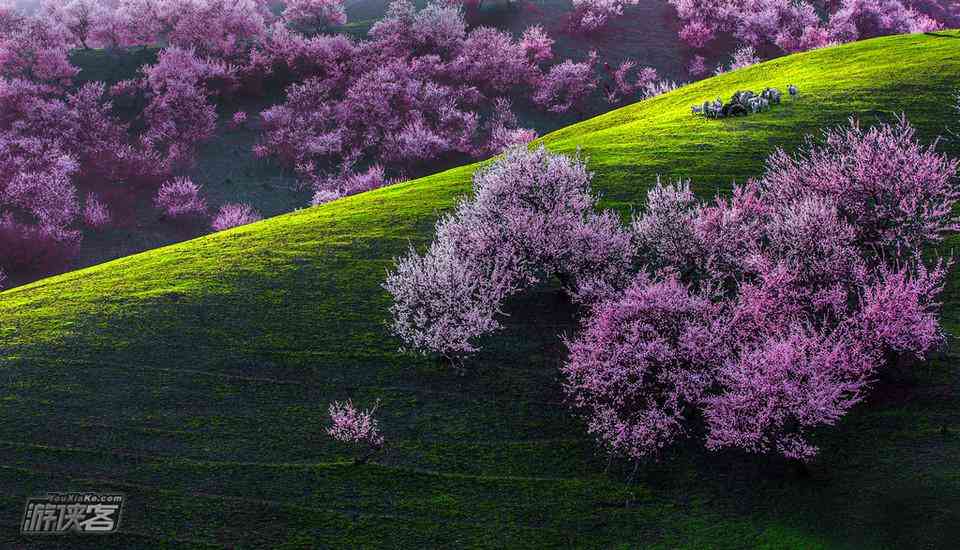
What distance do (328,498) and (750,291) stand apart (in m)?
11.6

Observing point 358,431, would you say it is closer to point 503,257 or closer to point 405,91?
point 503,257

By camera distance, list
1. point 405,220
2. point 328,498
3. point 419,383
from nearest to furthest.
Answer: point 328,498
point 419,383
point 405,220

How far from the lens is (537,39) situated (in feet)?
211

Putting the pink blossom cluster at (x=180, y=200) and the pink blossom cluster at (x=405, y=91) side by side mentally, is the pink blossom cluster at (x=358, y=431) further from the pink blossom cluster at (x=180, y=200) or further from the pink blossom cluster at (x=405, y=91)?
Answer: the pink blossom cluster at (x=180, y=200)

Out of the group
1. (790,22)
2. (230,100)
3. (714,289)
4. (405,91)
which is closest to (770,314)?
(714,289)

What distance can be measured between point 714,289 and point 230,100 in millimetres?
49211

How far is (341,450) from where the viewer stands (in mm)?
15523

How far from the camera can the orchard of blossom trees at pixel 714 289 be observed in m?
15.0

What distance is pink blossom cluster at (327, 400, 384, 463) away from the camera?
15.6 meters

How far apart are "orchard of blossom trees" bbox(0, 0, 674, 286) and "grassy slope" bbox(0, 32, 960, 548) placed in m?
22.6

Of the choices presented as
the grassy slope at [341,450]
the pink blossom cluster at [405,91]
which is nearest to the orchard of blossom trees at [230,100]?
the pink blossom cluster at [405,91]

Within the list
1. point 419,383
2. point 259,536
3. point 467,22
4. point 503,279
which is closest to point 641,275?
point 503,279

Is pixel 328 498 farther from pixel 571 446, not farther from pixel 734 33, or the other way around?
pixel 734 33

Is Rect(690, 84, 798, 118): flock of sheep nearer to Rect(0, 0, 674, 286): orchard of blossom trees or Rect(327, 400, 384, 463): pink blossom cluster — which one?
Rect(0, 0, 674, 286): orchard of blossom trees
